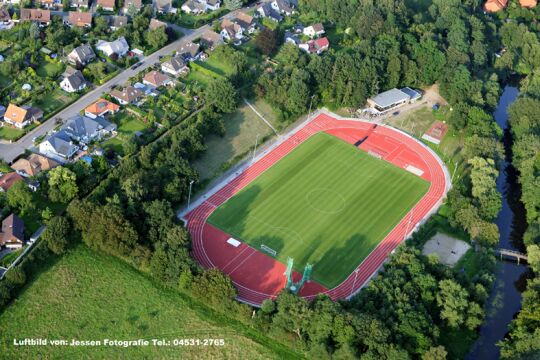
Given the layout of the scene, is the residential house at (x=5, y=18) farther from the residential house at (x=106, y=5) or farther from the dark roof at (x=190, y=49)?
the dark roof at (x=190, y=49)

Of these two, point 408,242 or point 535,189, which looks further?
point 535,189

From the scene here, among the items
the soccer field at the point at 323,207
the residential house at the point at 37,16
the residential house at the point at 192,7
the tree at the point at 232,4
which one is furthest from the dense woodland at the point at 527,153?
the residential house at the point at 37,16

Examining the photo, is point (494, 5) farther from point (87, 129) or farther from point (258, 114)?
point (87, 129)

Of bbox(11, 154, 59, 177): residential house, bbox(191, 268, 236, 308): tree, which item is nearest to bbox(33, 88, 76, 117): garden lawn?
bbox(11, 154, 59, 177): residential house

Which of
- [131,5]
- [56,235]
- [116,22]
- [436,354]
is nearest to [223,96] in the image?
[116,22]

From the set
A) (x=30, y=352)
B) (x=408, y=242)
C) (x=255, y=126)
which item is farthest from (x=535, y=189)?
(x=30, y=352)

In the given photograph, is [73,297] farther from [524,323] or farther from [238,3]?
[238,3]
